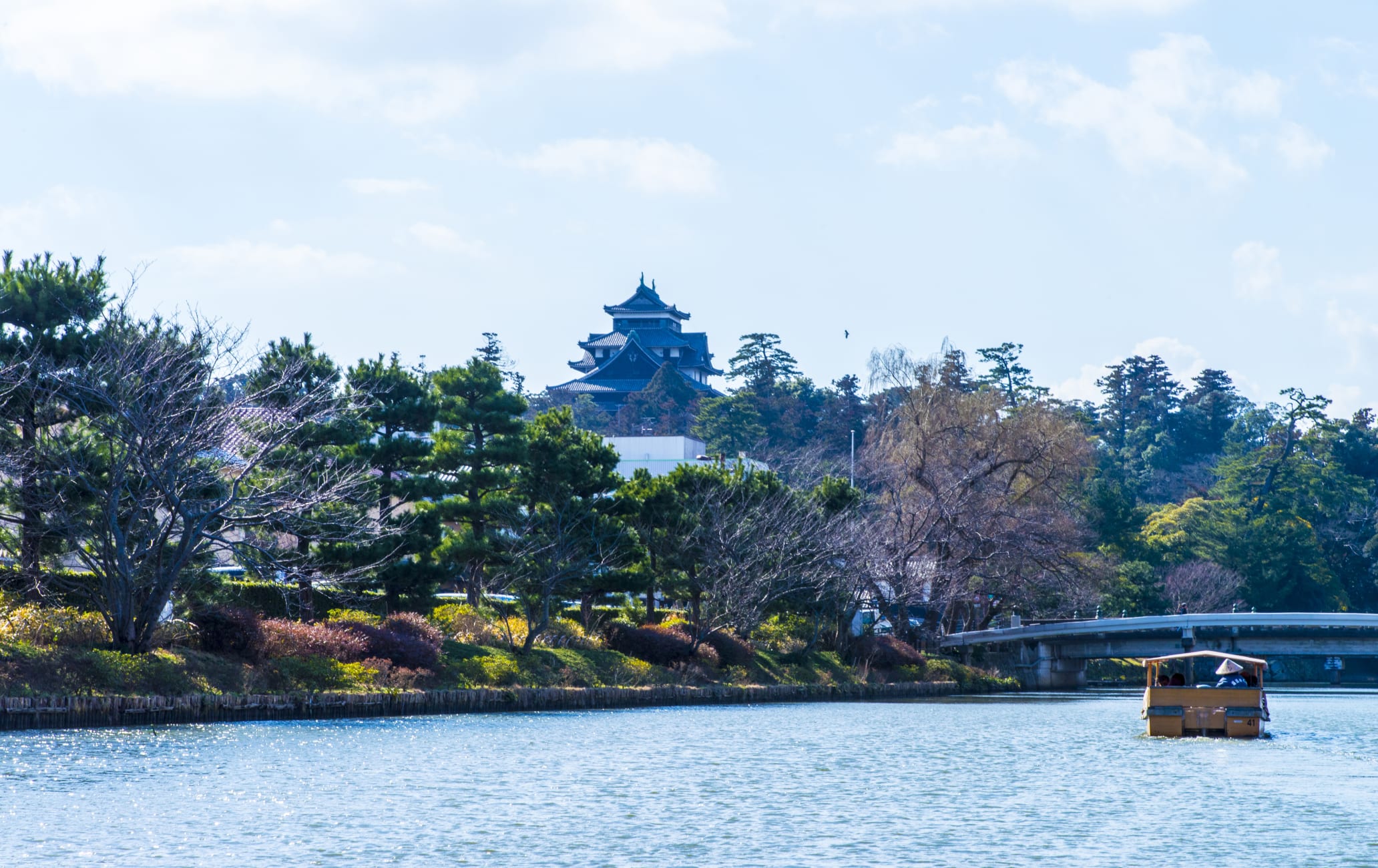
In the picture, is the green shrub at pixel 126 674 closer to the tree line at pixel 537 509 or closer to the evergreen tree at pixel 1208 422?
the tree line at pixel 537 509

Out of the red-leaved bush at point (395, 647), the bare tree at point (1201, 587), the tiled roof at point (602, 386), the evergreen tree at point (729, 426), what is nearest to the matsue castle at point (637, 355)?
the tiled roof at point (602, 386)

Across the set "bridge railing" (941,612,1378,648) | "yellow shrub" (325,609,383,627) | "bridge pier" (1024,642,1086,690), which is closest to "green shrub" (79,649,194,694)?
"yellow shrub" (325,609,383,627)

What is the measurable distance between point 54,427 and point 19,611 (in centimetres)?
712

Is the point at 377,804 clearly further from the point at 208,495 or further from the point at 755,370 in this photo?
the point at 755,370

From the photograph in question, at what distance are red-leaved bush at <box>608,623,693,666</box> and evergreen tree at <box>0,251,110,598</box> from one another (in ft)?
61.7

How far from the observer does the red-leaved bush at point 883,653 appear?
59.5 meters

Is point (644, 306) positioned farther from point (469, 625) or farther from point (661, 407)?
point (469, 625)

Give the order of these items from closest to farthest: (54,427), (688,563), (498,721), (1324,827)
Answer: (1324,827) < (498,721) < (54,427) < (688,563)

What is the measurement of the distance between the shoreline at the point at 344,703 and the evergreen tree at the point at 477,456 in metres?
6.85

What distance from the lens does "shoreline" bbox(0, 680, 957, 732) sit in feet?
101

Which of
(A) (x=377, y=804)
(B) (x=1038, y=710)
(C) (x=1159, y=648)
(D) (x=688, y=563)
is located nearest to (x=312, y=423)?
(D) (x=688, y=563)

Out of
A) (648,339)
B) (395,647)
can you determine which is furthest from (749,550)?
(648,339)

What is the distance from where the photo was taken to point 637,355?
138500mm

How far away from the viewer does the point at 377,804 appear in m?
22.9
